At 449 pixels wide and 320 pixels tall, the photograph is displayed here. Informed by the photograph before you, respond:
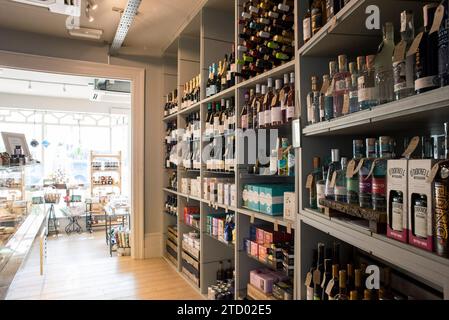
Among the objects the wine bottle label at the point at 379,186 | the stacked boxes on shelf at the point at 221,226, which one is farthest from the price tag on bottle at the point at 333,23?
the stacked boxes on shelf at the point at 221,226

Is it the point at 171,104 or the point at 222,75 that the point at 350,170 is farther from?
the point at 171,104

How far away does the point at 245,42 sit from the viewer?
2.57 meters

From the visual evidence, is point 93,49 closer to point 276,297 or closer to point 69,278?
point 69,278

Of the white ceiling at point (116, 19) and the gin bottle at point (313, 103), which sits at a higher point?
the white ceiling at point (116, 19)

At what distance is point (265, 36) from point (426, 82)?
148cm

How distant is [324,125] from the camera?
1.50m

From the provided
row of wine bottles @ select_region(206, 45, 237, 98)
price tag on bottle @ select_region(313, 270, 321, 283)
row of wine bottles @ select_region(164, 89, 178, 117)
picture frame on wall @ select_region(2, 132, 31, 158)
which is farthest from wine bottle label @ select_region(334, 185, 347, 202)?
picture frame on wall @ select_region(2, 132, 31, 158)

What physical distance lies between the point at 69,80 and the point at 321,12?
6.05m

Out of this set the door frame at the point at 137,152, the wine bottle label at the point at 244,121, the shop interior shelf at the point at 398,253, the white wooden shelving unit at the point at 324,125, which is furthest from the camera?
the door frame at the point at 137,152

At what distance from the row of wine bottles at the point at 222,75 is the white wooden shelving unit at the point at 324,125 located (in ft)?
0.29

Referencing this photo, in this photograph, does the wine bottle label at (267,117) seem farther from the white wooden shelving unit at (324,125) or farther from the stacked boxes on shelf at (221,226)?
the stacked boxes on shelf at (221,226)

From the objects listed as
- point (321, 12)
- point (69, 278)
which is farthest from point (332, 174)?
point (69, 278)

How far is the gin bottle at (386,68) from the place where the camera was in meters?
1.22

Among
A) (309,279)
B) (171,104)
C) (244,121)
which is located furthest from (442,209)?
(171,104)
